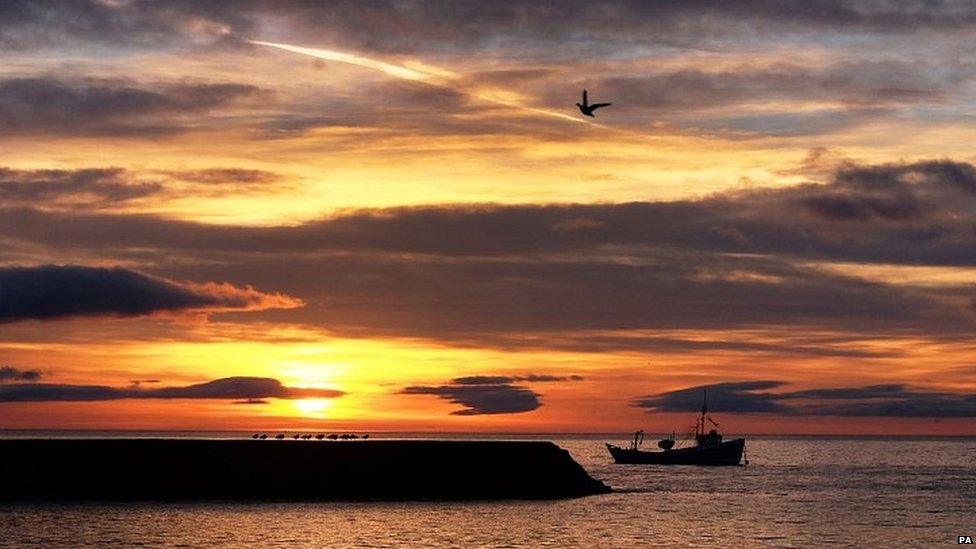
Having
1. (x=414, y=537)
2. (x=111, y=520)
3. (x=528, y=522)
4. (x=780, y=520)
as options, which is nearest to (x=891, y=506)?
(x=780, y=520)

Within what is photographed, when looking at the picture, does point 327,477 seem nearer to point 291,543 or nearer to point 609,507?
point 609,507

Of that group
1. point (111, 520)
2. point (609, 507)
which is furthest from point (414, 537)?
point (609, 507)

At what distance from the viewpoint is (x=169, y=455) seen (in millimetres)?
119500

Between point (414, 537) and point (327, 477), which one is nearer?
point (414, 537)

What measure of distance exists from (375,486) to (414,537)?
3406 cm

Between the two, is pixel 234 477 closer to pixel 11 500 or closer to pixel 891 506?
pixel 11 500

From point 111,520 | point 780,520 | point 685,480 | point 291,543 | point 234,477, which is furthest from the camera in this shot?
point 685,480

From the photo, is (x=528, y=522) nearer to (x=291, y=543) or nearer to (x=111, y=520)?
(x=291, y=543)

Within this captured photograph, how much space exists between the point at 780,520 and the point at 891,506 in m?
23.1

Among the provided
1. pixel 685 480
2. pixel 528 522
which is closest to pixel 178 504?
pixel 528 522

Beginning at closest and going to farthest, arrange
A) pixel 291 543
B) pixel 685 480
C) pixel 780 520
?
pixel 291 543 < pixel 780 520 < pixel 685 480

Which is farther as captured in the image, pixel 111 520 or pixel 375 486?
pixel 375 486

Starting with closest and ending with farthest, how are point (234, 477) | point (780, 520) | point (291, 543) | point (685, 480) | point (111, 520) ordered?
point (291, 543) < point (111, 520) < point (780, 520) < point (234, 477) < point (685, 480)

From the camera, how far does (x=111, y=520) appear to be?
95.9m
